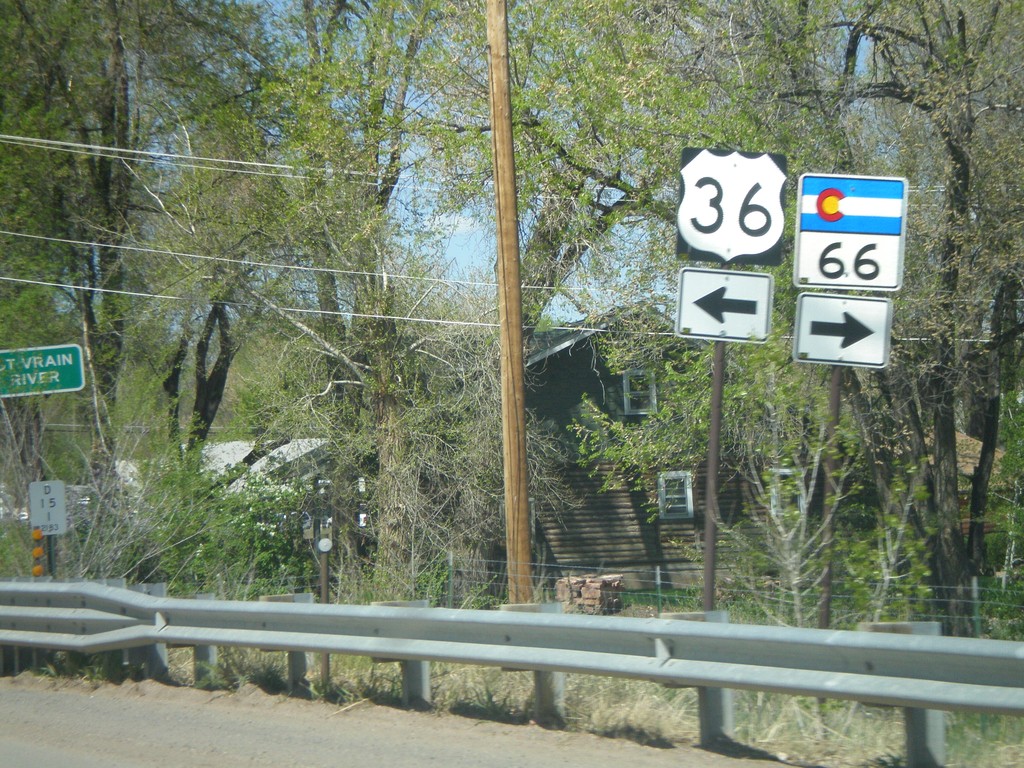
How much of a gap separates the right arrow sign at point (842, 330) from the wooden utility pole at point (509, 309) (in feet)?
17.6

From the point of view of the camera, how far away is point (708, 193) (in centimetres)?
675

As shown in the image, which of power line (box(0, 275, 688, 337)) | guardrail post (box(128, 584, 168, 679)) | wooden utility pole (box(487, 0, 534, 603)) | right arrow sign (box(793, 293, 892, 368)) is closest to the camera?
right arrow sign (box(793, 293, 892, 368))

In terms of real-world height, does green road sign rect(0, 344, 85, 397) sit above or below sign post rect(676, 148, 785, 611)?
below

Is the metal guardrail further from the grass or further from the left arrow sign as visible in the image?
the left arrow sign

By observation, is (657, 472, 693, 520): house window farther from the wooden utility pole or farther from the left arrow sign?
the left arrow sign

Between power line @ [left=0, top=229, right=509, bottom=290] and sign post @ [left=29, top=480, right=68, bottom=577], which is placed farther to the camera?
power line @ [left=0, top=229, right=509, bottom=290]

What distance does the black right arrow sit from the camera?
641cm

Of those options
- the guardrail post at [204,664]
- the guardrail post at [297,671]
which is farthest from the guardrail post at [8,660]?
the guardrail post at [297,671]

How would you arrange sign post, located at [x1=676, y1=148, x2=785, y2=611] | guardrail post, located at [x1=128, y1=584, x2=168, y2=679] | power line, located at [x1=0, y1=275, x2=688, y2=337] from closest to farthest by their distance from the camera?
sign post, located at [x1=676, y1=148, x2=785, y2=611]
guardrail post, located at [x1=128, y1=584, x2=168, y2=679]
power line, located at [x1=0, y1=275, x2=688, y2=337]

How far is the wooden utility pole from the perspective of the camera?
452 inches

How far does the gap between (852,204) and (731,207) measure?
2.42ft

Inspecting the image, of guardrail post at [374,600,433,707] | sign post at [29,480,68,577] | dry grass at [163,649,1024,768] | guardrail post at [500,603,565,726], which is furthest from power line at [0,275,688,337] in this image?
guardrail post at [500,603,565,726]

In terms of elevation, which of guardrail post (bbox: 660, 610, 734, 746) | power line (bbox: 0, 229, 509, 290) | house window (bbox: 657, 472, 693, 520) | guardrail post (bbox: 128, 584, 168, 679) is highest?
power line (bbox: 0, 229, 509, 290)

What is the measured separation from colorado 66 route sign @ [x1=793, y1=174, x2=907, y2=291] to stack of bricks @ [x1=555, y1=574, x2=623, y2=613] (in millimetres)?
13278
